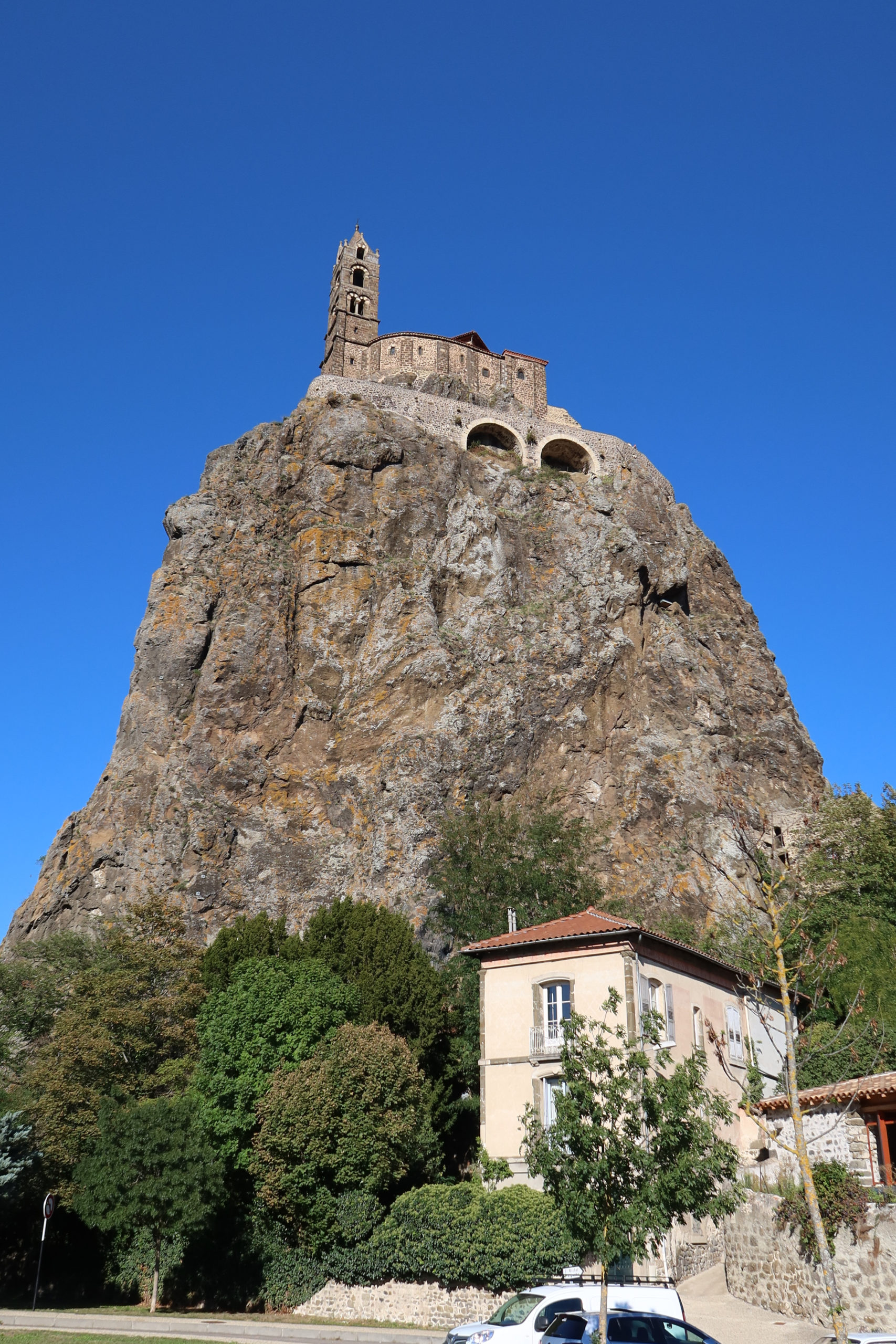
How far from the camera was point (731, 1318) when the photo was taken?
73.4 ft

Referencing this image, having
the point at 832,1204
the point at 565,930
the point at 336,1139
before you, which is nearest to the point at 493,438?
the point at 565,930

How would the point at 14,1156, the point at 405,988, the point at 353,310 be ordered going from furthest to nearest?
the point at 353,310
the point at 405,988
the point at 14,1156

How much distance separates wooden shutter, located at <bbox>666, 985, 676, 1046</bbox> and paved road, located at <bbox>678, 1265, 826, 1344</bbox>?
6088mm

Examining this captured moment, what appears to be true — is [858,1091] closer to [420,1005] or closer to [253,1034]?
[420,1005]

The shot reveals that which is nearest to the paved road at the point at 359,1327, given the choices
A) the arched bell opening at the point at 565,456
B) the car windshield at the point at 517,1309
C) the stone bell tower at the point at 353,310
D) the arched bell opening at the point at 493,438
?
the car windshield at the point at 517,1309

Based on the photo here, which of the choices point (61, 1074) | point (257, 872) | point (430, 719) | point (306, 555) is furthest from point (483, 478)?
point (61, 1074)

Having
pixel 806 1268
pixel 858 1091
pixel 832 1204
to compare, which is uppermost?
pixel 858 1091

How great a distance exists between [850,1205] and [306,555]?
50.3 metres

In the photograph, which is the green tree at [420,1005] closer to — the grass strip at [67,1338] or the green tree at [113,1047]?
the green tree at [113,1047]

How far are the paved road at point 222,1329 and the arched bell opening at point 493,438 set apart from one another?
58925 mm

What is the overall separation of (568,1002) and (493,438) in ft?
177

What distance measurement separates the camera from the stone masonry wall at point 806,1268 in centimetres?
2023

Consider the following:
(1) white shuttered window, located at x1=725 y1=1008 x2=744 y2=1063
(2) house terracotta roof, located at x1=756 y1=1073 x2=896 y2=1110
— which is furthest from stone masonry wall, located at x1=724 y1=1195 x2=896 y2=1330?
(1) white shuttered window, located at x1=725 y1=1008 x2=744 y2=1063

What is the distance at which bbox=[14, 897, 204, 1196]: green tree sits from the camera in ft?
109
